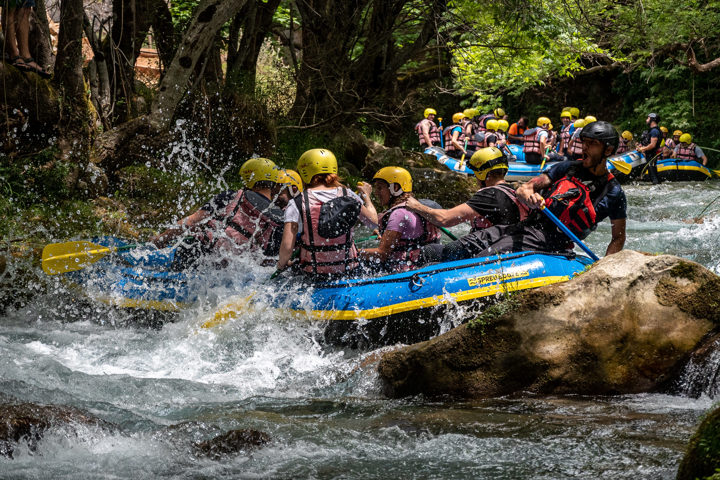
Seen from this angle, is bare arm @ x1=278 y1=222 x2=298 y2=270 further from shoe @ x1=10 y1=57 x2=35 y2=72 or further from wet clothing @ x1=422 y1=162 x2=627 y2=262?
shoe @ x1=10 y1=57 x2=35 y2=72

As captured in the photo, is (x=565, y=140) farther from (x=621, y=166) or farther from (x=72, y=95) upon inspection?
(x=72, y=95)

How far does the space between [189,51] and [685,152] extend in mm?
15012

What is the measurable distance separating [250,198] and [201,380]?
1.86 metres

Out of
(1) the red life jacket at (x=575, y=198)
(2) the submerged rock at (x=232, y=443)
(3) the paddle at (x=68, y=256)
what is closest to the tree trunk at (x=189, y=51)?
(3) the paddle at (x=68, y=256)

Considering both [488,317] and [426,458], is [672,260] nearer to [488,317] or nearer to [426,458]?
[488,317]

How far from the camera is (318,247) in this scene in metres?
6.34

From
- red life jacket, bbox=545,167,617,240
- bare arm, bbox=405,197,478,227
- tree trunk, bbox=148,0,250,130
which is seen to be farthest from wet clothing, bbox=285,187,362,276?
tree trunk, bbox=148,0,250,130

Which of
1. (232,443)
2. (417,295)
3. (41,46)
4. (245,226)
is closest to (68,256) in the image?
(245,226)

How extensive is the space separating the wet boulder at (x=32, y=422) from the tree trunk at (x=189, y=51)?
22.1 feet

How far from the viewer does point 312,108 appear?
1436 centimetres

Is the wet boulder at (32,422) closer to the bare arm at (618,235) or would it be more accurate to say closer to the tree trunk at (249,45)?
the bare arm at (618,235)

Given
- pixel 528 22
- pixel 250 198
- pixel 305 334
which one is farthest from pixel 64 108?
pixel 528 22

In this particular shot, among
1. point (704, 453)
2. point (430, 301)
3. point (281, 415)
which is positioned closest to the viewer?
point (704, 453)

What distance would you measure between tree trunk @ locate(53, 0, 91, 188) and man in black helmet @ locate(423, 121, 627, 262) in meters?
6.48
